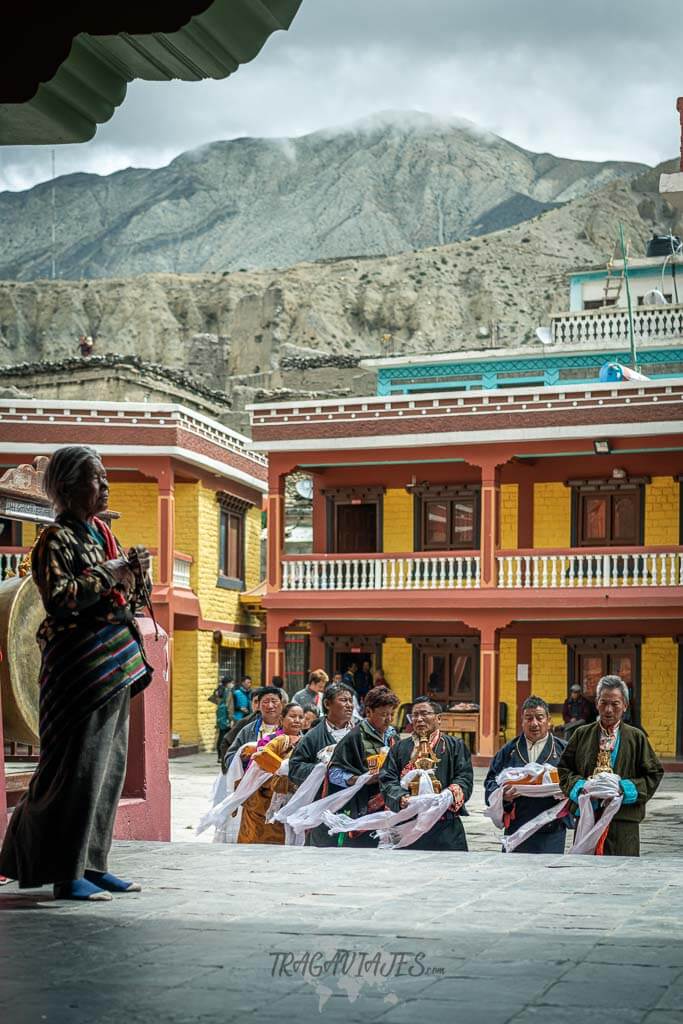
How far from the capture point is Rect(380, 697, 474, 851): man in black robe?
897 cm

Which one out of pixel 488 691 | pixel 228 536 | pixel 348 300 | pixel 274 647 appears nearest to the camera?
pixel 488 691

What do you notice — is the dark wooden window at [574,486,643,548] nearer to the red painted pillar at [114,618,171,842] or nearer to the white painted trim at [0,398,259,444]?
the white painted trim at [0,398,259,444]

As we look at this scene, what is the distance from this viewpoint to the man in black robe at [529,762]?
936 cm

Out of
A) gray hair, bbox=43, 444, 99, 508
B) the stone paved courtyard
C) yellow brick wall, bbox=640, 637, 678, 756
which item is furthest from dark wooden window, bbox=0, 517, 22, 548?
gray hair, bbox=43, 444, 99, 508

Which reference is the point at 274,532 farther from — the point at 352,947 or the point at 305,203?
the point at 305,203

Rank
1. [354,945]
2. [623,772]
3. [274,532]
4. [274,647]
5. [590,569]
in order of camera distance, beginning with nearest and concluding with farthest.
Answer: [354,945], [623,772], [590,569], [274,647], [274,532]

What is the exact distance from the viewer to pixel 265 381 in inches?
2210

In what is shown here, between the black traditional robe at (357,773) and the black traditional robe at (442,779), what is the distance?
334 millimetres

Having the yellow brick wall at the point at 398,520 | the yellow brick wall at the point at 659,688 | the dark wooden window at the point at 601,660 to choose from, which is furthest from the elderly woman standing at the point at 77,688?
the yellow brick wall at the point at 398,520

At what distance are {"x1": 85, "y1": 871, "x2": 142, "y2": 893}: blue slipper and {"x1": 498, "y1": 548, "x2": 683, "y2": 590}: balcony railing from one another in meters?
21.2

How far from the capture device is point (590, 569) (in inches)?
1040

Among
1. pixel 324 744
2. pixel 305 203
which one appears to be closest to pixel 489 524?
pixel 324 744

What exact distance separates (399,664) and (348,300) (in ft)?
247

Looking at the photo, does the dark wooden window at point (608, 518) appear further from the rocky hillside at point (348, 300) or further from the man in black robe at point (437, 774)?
the rocky hillside at point (348, 300)
